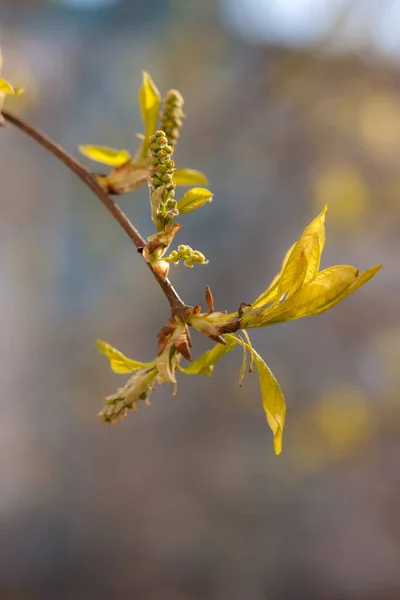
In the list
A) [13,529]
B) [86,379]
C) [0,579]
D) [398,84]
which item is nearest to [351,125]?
[398,84]

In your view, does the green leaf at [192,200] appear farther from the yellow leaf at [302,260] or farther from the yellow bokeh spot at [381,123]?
the yellow bokeh spot at [381,123]

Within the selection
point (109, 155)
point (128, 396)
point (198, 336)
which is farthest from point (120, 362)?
point (198, 336)

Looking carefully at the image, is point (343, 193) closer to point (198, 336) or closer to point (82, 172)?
point (198, 336)

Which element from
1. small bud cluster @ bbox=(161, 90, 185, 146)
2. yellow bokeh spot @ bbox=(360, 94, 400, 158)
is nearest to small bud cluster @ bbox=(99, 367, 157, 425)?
small bud cluster @ bbox=(161, 90, 185, 146)

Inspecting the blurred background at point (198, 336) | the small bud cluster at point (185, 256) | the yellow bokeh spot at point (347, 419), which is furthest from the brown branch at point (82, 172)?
the yellow bokeh spot at point (347, 419)

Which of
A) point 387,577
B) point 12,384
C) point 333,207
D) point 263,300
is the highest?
point 12,384

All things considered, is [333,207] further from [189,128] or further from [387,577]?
[387,577]

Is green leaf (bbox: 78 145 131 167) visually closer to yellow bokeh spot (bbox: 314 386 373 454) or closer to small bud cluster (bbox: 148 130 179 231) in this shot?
small bud cluster (bbox: 148 130 179 231)
